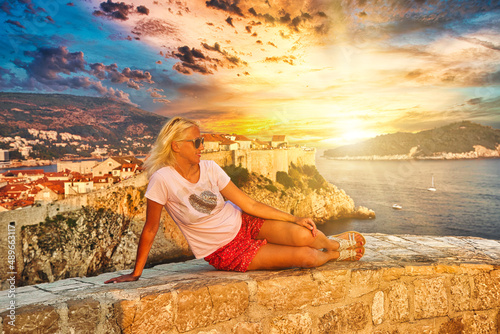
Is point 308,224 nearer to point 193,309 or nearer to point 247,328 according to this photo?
point 247,328

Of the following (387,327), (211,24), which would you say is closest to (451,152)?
(211,24)

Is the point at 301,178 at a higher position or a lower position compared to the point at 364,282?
lower

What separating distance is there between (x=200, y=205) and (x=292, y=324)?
2.23 ft

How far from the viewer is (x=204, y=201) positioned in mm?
1524

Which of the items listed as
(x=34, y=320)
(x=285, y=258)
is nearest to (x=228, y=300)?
(x=285, y=258)

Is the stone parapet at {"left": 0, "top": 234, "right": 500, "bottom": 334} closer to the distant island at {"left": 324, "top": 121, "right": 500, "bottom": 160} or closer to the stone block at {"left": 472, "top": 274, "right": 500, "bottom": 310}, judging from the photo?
the stone block at {"left": 472, "top": 274, "right": 500, "bottom": 310}

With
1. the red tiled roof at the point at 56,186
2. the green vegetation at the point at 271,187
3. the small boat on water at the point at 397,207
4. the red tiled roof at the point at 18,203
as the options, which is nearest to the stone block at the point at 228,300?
the red tiled roof at the point at 18,203

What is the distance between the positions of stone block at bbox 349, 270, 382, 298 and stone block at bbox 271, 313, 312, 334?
25cm

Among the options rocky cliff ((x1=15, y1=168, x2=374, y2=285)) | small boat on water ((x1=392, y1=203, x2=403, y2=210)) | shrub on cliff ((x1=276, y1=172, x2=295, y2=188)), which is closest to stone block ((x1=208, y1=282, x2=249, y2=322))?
rocky cliff ((x1=15, y1=168, x2=374, y2=285))

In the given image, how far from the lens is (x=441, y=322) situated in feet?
4.99

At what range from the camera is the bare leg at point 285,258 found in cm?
143

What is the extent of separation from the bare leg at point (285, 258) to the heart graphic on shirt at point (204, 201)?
1.08ft

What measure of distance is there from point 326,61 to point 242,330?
57828 millimetres

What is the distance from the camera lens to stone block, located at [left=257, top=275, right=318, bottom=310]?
1.25 meters
